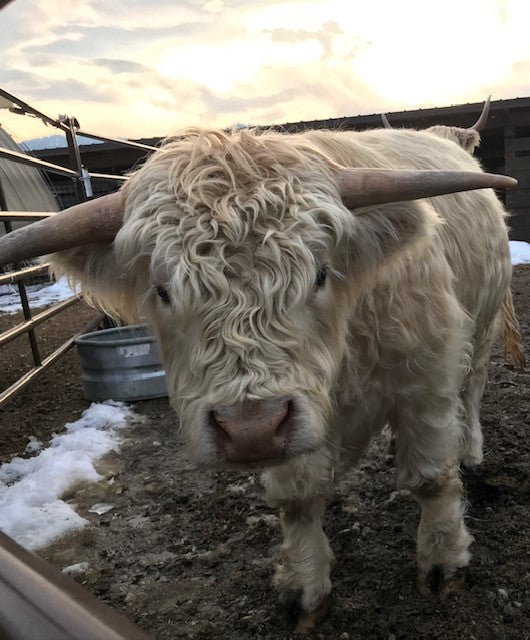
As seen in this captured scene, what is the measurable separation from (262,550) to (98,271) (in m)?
1.30

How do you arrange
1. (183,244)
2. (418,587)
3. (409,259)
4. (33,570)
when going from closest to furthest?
(33,570), (183,244), (409,259), (418,587)

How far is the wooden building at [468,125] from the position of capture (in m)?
11.4

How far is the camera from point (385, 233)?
182cm

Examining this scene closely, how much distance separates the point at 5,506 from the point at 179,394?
155 cm

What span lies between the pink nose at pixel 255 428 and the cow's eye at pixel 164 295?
15.3 inches

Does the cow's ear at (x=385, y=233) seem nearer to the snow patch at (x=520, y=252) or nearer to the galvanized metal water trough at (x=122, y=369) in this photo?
the galvanized metal water trough at (x=122, y=369)

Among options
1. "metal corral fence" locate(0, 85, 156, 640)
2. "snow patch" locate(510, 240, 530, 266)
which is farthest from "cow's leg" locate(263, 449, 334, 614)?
"snow patch" locate(510, 240, 530, 266)

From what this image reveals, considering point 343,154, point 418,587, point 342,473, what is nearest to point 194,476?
point 342,473

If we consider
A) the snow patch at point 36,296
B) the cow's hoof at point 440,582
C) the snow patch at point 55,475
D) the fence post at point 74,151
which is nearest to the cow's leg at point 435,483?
the cow's hoof at point 440,582

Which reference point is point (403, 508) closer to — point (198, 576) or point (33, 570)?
point (198, 576)

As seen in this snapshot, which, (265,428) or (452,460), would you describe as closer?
(265,428)

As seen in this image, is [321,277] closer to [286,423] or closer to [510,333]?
[286,423]

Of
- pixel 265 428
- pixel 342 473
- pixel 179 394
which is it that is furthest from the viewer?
pixel 342 473

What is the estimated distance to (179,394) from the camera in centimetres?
171
